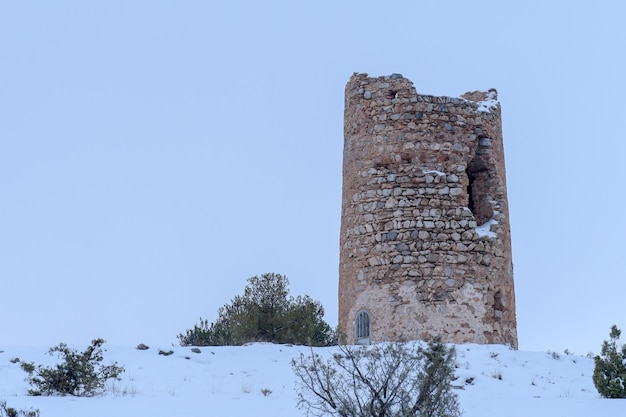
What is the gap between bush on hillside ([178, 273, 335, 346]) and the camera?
65.3ft

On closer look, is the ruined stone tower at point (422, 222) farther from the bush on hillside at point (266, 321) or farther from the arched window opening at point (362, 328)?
the bush on hillside at point (266, 321)

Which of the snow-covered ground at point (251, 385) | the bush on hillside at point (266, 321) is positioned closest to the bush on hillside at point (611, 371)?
the snow-covered ground at point (251, 385)

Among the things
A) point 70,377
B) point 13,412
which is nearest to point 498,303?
point 70,377

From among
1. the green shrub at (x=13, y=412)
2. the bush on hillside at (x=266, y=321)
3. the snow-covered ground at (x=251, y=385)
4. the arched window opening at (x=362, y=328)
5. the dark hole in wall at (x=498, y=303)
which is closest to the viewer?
the green shrub at (x=13, y=412)

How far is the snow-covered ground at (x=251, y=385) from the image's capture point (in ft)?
28.8

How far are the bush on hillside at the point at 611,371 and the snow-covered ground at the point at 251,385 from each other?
0.62 feet

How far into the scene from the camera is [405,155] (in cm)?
1402

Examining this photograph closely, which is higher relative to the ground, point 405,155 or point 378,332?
point 405,155

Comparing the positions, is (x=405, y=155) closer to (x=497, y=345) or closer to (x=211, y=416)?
(x=497, y=345)

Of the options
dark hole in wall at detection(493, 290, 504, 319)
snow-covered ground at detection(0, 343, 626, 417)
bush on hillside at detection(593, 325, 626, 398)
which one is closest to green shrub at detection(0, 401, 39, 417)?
snow-covered ground at detection(0, 343, 626, 417)

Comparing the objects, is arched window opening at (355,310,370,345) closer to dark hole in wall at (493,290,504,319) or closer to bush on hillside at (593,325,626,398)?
dark hole in wall at (493,290,504,319)

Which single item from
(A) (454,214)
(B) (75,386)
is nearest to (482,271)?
(A) (454,214)

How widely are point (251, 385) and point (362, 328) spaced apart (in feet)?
12.4

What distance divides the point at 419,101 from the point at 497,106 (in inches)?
60.9
